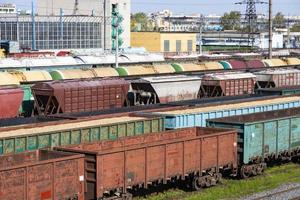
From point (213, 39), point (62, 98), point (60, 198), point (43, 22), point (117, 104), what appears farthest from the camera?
point (213, 39)

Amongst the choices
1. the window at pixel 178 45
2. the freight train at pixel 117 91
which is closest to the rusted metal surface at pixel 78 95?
the freight train at pixel 117 91

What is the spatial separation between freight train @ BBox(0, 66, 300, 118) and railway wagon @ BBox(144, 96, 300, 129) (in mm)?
7726

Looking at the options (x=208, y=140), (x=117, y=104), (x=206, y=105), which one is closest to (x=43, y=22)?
(x=117, y=104)

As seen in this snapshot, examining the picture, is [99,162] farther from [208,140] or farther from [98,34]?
[98,34]

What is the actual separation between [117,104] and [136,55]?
23.6m

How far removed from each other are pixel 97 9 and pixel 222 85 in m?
67.0

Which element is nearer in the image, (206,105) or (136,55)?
(206,105)

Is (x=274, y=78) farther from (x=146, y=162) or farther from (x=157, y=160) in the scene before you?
(x=146, y=162)

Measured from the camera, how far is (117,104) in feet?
117

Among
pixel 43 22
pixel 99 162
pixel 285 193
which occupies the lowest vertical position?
pixel 285 193

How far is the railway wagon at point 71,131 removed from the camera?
19.3 m

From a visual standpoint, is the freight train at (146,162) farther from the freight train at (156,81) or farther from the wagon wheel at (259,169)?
the freight train at (156,81)

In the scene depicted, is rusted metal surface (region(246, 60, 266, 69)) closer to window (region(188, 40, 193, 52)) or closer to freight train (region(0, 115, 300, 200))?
freight train (region(0, 115, 300, 200))

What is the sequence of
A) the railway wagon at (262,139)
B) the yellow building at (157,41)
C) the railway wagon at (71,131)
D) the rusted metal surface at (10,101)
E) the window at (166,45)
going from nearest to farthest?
the railway wagon at (71,131)
the railway wagon at (262,139)
the rusted metal surface at (10,101)
the yellow building at (157,41)
the window at (166,45)
